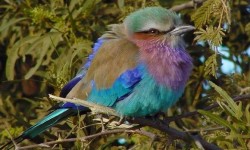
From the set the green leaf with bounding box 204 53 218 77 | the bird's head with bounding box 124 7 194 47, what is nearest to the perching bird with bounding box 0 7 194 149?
the bird's head with bounding box 124 7 194 47

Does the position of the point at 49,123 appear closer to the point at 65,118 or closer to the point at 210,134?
the point at 65,118

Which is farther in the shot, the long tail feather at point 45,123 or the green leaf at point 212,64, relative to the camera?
the long tail feather at point 45,123

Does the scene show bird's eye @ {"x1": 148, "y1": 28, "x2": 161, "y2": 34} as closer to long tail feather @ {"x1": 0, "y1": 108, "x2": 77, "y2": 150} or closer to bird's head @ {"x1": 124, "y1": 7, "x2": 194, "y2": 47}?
bird's head @ {"x1": 124, "y1": 7, "x2": 194, "y2": 47}

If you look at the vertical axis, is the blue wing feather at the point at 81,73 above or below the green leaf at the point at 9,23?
below

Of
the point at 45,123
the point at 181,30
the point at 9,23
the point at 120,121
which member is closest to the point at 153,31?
the point at 181,30

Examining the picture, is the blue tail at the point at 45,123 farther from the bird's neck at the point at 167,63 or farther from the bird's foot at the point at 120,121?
the bird's neck at the point at 167,63

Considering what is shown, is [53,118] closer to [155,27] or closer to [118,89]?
[118,89]

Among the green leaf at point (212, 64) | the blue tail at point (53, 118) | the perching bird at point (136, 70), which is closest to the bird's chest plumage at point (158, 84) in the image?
the perching bird at point (136, 70)
